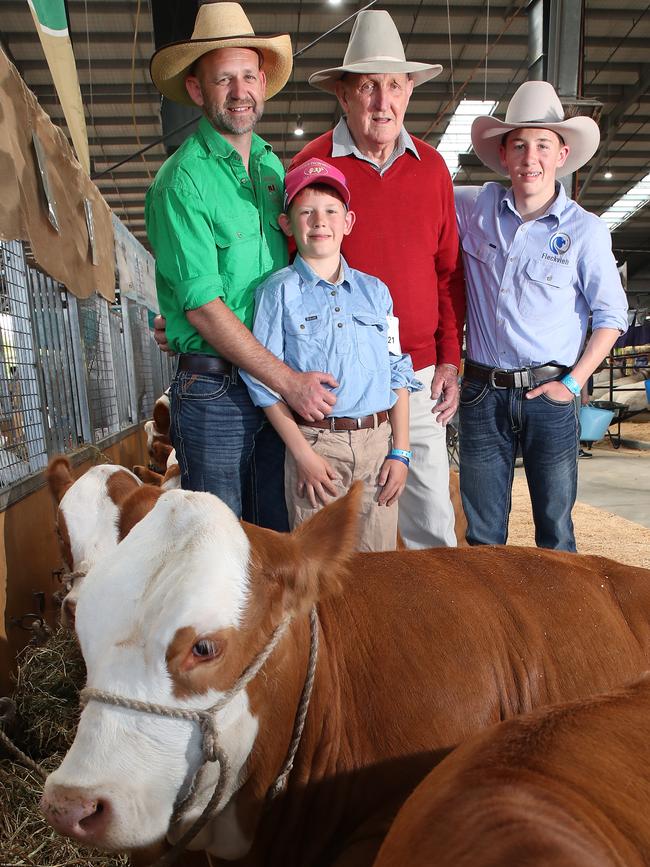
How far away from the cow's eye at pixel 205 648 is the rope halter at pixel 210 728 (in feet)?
0.30

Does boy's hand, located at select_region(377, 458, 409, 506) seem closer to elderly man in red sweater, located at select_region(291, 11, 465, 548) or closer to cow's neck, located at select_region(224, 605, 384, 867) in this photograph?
elderly man in red sweater, located at select_region(291, 11, 465, 548)

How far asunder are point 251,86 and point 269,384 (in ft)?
3.52

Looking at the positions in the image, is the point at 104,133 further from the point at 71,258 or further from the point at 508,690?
the point at 508,690

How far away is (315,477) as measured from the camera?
7.60 feet

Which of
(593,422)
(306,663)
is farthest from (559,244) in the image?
(593,422)

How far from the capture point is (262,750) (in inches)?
56.7

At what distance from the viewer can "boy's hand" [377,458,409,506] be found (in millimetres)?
2496

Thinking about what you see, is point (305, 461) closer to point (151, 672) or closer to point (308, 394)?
point (308, 394)

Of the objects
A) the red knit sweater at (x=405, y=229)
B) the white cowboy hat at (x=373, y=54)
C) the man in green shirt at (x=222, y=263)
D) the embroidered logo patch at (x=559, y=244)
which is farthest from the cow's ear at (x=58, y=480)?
the embroidered logo patch at (x=559, y=244)

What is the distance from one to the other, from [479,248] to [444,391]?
69 cm

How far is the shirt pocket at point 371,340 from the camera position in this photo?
8.03ft

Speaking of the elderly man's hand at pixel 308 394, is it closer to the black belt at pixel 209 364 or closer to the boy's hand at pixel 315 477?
the boy's hand at pixel 315 477

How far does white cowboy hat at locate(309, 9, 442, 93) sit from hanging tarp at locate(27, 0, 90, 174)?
1703 millimetres

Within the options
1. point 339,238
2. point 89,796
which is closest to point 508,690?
point 89,796
